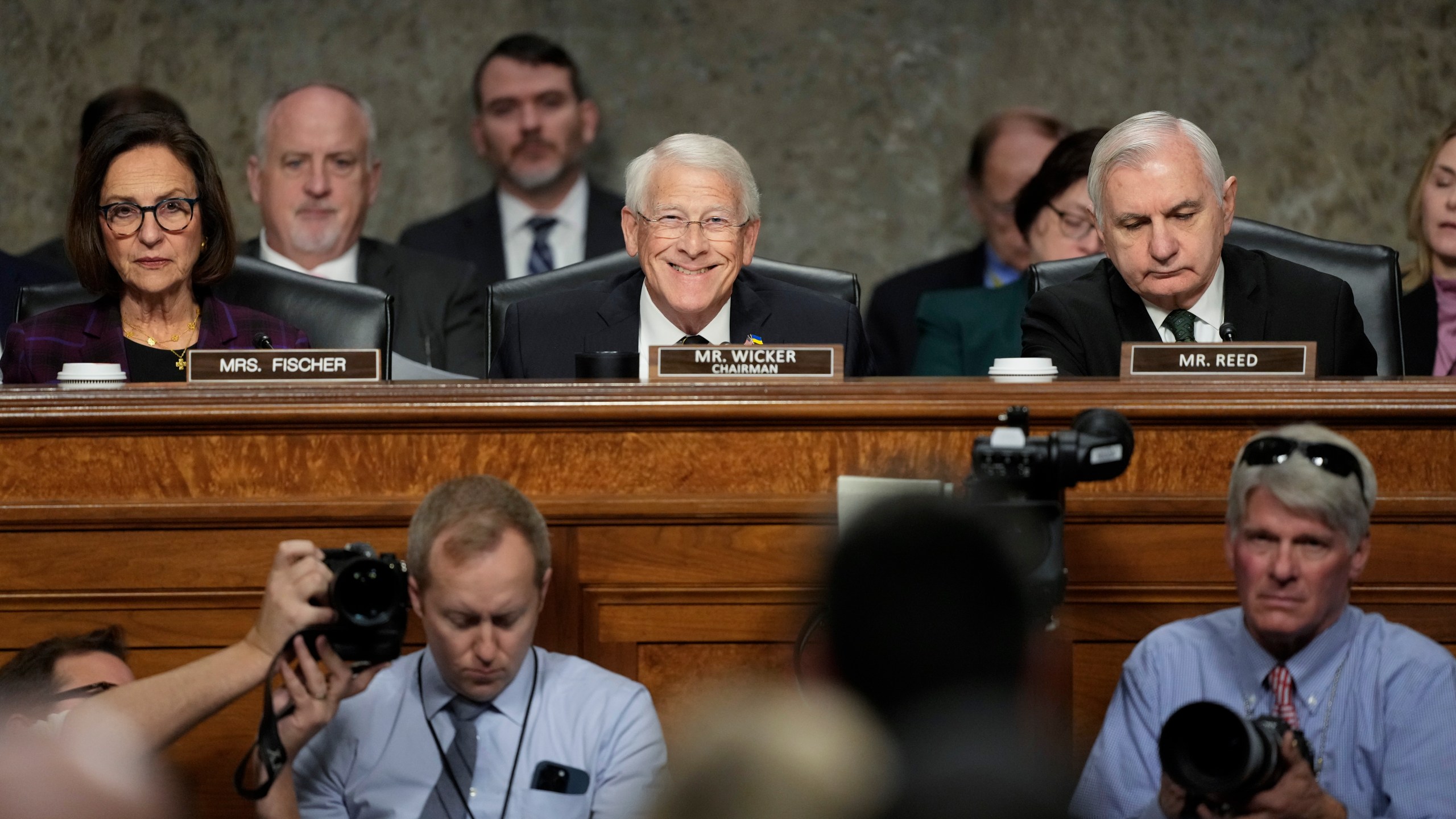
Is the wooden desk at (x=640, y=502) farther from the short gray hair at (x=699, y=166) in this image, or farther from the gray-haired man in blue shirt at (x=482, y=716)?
the short gray hair at (x=699, y=166)

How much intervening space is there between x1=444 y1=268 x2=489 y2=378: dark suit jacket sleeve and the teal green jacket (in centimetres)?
110

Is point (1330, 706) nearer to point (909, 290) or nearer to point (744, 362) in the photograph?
point (744, 362)

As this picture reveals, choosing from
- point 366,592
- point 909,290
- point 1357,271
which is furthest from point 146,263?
point 909,290

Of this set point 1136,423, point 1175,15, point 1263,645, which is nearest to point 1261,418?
point 1136,423

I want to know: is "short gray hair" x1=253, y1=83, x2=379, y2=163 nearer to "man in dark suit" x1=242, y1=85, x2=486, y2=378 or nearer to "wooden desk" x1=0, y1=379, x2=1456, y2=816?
"man in dark suit" x1=242, y1=85, x2=486, y2=378

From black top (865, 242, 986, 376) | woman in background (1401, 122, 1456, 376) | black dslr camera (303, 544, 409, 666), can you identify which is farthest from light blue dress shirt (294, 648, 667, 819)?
black top (865, 242, 986, 376)

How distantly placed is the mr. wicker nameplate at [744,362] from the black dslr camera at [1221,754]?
915 millimetres

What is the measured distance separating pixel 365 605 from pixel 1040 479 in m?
0.79

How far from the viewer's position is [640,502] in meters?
2.36

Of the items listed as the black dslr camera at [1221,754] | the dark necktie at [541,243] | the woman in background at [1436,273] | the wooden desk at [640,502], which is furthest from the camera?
the dark necktie at [541,243]

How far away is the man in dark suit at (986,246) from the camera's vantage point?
16.6 feet

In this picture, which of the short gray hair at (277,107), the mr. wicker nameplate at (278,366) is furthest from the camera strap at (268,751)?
the short gray hair at (277,107)

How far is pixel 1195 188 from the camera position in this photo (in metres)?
3.11

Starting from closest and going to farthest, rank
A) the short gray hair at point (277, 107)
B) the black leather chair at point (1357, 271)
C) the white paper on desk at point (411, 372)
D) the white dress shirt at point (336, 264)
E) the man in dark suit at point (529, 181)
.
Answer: the white paper on desk at point (411, 372) < the black leather chair at point (1357, 271) < the white dress shirt at point (336, 264) < the short gray hair at point (277, 107) < the man in dark suit at point (529, 181)
